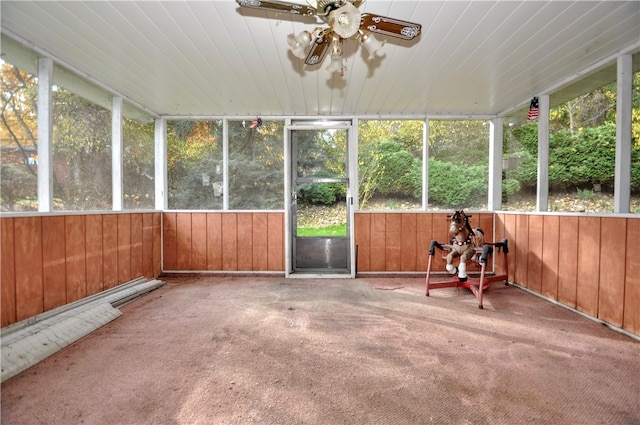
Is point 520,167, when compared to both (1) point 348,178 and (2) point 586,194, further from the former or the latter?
(1) point 348,178

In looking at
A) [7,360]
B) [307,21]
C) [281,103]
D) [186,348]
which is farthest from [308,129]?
[7,360]

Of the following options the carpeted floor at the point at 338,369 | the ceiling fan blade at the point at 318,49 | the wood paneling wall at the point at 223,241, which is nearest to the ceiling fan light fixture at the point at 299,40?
the ceiling fan blade at the point at 318,49

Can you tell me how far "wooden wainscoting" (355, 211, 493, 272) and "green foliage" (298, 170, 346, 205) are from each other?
0.45 meters

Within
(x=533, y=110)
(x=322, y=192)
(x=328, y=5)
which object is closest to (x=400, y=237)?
(x=322, y=192)

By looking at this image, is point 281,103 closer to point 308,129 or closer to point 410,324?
point 308,129

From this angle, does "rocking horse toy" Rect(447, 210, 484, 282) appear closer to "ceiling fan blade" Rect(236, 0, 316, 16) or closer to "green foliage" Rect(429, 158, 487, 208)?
"green foliage" Rect(429, 158, 487, 208)

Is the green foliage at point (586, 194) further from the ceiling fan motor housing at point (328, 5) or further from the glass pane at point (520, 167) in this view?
the ceiling fan motor housing at point (328, 5)

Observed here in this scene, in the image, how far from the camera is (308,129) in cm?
446

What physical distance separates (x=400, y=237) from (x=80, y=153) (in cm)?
401

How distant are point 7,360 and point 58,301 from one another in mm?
907

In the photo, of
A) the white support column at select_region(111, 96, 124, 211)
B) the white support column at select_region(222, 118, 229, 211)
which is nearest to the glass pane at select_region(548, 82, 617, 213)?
the white support column at select_region(222, 118, 229, 211)

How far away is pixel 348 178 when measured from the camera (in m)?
4.49

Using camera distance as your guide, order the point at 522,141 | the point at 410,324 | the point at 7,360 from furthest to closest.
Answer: the point at 522,141 < the point at 410,324 < the point at 7,360

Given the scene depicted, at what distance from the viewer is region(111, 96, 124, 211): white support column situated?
357cm
